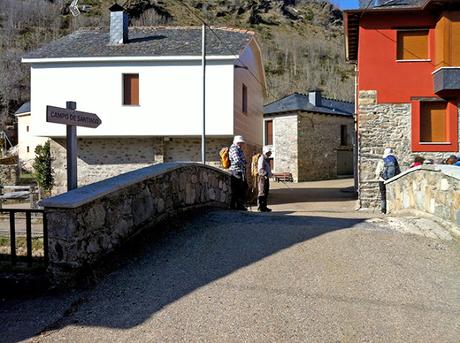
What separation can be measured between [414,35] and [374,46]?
139 centimetres

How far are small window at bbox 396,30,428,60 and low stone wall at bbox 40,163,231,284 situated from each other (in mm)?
12177

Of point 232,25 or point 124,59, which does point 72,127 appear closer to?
point 124,59

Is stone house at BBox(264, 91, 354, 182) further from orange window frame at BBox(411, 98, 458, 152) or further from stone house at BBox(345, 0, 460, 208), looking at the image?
orange window frame at BBox(411, 98, 458, 152)

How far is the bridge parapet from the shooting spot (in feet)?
18.8

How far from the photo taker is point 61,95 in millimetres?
19000

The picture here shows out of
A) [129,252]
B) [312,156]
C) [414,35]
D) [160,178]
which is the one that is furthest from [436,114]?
[312,156]

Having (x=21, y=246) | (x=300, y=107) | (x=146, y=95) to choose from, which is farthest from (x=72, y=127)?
(x=300, y=107)

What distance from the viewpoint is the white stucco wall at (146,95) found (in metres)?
18.2

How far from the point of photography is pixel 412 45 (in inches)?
636

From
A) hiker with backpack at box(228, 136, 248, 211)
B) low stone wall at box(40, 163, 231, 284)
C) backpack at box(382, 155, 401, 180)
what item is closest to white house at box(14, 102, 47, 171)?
hiker with backpack at box(228, 136, 248, 211)

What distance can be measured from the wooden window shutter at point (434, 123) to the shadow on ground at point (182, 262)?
10.8m

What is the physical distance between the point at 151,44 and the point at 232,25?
6448 centimetres

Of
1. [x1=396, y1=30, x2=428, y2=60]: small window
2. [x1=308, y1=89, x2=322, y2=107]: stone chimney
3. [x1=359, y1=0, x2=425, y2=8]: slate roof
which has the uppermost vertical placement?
[x1=359, y1=0, x2=425, y2=8]: slate roof

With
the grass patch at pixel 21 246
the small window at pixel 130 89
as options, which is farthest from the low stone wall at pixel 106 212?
the small window at pixel 130 89
